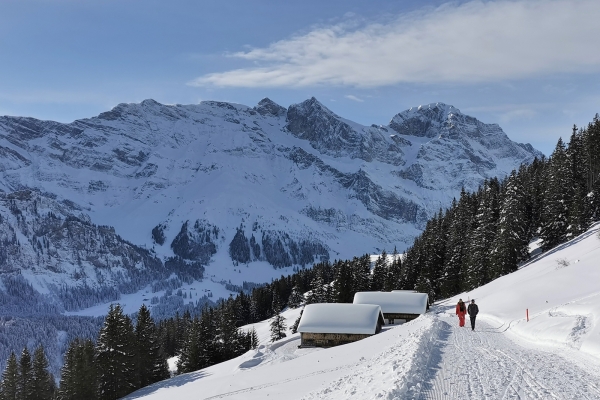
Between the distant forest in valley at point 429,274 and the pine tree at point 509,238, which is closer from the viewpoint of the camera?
the distant forest in valley at point 429,274

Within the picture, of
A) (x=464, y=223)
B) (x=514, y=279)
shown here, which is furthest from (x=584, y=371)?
(x=464, y=223)

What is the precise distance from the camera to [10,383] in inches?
2122

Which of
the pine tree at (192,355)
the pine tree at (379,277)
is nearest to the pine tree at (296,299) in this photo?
the pine tree at (379,277)

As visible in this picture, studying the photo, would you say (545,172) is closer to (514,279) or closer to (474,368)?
(514,279)

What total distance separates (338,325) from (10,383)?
3571cm

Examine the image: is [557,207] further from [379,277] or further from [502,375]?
[502,375]

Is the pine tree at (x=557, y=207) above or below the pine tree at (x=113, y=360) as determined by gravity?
above

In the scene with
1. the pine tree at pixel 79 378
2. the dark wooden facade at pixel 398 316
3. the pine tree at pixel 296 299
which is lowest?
the pine tree at pixel 296 299

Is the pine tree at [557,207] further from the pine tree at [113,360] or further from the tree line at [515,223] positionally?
the pine tree at [113,360]

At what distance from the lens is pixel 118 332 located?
2130 inches

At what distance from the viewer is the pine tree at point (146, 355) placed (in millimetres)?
58344

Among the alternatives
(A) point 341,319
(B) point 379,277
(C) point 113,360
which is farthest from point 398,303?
(B) point 379,277

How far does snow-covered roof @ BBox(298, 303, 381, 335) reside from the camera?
4984 centimetres

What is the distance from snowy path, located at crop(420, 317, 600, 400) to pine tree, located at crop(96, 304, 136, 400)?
140 feet
